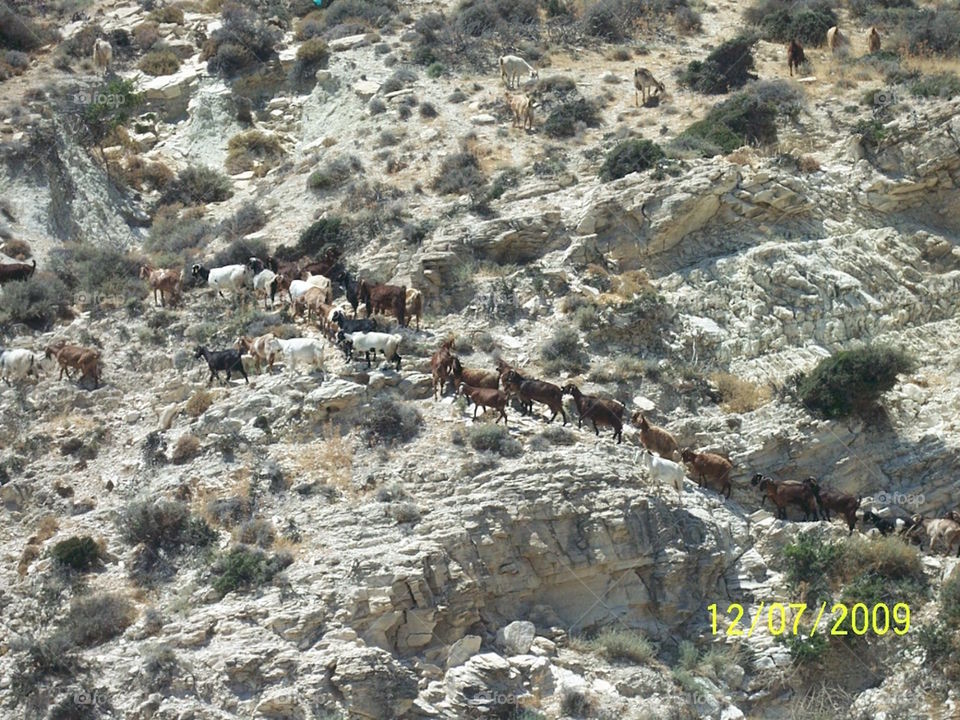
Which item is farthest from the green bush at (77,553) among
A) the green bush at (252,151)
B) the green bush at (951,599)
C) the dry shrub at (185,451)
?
the green bush at (252,151)

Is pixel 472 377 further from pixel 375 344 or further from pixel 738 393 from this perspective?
pixel 738 393

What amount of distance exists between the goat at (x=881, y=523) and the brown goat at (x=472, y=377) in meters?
8.01

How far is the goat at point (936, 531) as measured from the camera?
27250mm

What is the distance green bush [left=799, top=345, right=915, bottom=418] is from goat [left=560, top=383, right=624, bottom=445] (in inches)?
185

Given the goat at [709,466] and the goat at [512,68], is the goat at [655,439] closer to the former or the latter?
the goat at [709,466]

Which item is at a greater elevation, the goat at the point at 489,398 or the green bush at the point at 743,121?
the green bush at the point at 743,121

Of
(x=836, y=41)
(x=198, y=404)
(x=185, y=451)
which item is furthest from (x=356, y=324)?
(x=836, y=41)

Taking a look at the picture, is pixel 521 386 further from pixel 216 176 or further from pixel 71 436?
pixel 216 176

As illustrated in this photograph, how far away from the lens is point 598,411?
91.6ft

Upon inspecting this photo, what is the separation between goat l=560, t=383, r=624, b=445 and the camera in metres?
27.9

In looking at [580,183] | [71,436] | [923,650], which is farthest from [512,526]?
[580,183]

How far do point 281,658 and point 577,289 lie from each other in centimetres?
1329

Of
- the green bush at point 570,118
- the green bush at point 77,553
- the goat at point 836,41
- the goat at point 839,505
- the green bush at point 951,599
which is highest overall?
the goat at point 836,41

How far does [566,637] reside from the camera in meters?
24.8
